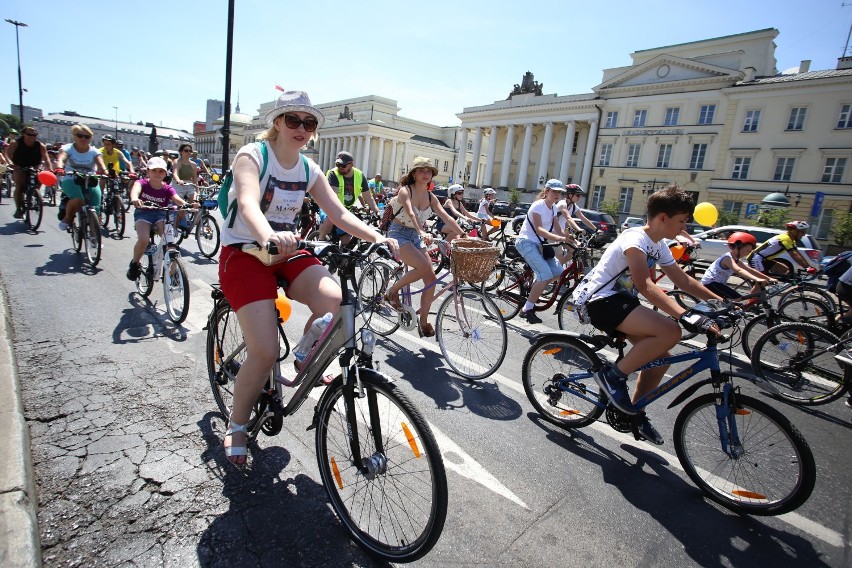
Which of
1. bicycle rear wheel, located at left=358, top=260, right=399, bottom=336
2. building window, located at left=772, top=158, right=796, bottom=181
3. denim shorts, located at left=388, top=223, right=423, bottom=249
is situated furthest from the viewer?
building window, located at left=772, top=158, right=796, bottom=181

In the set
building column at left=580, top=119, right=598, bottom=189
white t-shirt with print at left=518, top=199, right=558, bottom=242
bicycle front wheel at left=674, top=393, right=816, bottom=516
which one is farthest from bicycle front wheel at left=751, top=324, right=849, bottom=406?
building column at left=580, top=119, right=598, bottom=189

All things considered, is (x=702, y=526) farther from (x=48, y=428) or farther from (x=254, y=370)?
(x=48, y=428)

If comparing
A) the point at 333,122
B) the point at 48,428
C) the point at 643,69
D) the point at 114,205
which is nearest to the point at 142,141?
the point at 333,122

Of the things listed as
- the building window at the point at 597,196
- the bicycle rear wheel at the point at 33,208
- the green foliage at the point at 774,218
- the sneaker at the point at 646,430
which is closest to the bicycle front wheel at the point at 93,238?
the bicycle rear wheel at the point at 33,208

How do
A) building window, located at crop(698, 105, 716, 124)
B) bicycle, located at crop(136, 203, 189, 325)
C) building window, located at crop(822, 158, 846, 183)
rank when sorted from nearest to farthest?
bicycle, located at crop(136, 203, 189, 325)
building window, located at crop(822, 158, 846, 183)
building window, located at crop(698, 105, 716, 124)

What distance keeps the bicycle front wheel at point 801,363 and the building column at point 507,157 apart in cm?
6452

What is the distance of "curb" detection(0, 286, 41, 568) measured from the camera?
193 centimetres

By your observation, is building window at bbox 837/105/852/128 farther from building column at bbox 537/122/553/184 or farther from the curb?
the curb

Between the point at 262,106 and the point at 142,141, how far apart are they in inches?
1668

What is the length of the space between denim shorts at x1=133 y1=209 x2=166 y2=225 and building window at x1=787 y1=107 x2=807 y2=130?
159 feet

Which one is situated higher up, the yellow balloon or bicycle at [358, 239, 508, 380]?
the yellow balloon

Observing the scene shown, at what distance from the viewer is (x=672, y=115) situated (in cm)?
4603

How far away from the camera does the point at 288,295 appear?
2.74 metres

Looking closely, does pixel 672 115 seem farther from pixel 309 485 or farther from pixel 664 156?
pixel 309 485
